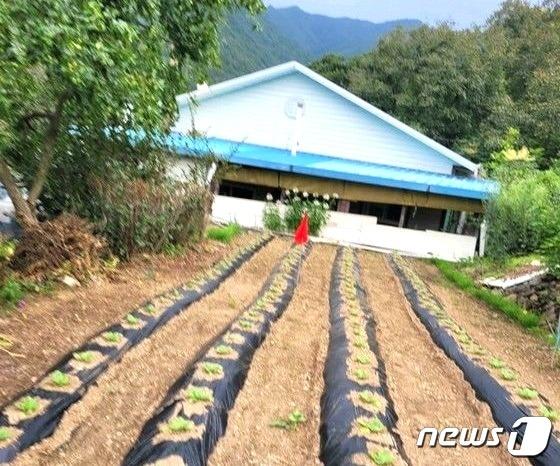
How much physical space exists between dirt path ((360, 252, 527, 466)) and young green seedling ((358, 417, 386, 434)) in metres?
0.30

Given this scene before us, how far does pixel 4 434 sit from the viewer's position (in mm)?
3764

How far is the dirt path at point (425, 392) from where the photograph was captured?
14.5ft

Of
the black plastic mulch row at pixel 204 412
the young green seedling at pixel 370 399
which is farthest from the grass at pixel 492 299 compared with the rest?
the young green seedling at pixel 370 399

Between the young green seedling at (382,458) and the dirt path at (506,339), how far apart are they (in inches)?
119

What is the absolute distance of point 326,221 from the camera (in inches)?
698

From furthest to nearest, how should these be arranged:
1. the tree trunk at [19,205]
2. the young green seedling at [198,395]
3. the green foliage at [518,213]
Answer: the green foliage at [518,213]
the tree trunk at [19,205]
the young green seedling at [198,395]

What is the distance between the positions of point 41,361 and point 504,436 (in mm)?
3656

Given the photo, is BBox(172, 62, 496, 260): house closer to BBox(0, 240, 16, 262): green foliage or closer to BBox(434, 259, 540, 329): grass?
BBox(434, 259, 540, 329): grass

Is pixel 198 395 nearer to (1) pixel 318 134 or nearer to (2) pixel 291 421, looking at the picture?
(2) pixel 291 421

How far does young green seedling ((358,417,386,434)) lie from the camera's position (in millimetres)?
4152

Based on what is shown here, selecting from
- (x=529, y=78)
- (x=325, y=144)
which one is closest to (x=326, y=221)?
(x=325, y=144)

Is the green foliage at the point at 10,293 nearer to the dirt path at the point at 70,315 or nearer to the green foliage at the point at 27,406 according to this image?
the dirt path at the point at 70,315

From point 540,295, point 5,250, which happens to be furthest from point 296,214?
point 5,250

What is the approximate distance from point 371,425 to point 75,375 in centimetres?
220
